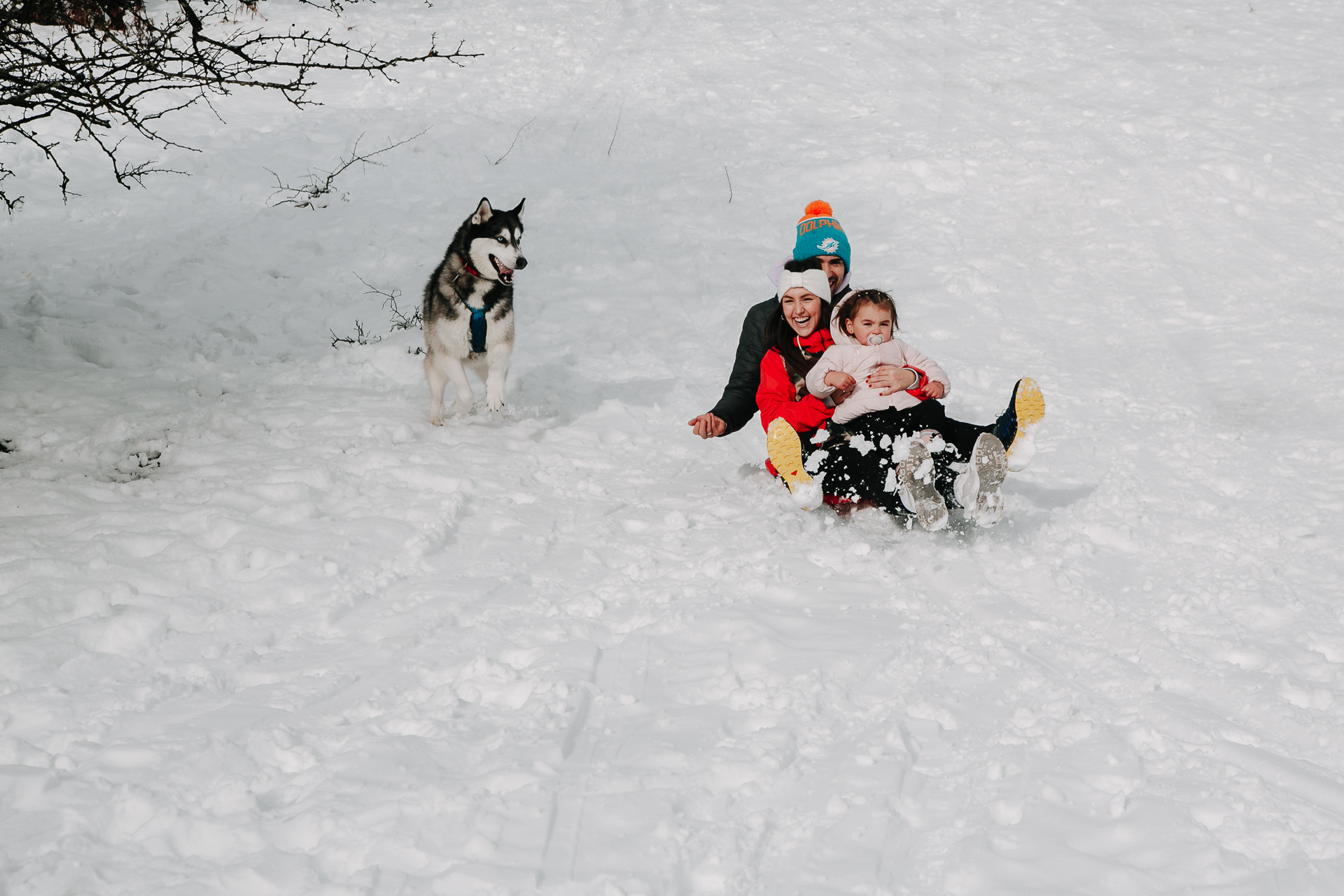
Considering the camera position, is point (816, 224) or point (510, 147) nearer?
point (816, 224)

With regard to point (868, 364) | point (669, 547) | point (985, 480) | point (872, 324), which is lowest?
point (669, 547)

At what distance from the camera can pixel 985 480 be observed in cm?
379

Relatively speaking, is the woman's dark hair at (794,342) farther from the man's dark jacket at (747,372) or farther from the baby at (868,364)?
the baby at (868,364)

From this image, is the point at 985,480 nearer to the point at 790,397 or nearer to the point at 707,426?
the point at 790,397

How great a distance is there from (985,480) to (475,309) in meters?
2.96

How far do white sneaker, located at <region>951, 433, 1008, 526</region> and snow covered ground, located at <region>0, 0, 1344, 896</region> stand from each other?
197 millimetres

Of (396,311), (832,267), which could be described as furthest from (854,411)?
(396,311)

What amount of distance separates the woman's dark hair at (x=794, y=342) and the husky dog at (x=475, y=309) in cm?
164

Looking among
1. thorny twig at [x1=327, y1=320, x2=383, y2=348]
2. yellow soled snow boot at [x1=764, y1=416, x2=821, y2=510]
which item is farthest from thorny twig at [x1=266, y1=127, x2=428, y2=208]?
yellow soled snow boot at [x1=764, y1=416, x2=821, y2=510]

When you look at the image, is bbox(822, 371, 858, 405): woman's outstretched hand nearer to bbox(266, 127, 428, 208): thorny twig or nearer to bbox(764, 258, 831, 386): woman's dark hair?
bbox(764, 258, 831, 386): woman's dark hair

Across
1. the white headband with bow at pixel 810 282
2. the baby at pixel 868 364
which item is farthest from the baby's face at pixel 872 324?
the white headband with bow at pixel 810 282

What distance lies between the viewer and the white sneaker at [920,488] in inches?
151

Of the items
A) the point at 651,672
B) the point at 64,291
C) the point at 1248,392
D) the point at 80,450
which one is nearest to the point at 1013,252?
the point at 1248,392

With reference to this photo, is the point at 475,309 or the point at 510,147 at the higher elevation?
the point at 510,147
